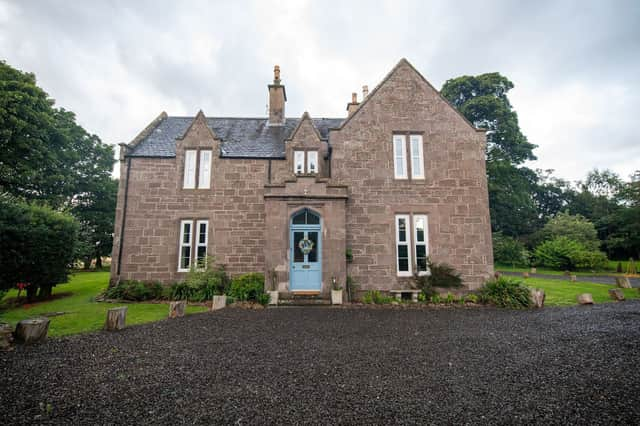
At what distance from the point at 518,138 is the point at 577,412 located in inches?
1396

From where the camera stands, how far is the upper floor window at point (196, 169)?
1433 cm

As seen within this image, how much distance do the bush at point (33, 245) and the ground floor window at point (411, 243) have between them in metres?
15.0

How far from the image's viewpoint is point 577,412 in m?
3.75

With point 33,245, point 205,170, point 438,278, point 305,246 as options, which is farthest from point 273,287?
point 33,245

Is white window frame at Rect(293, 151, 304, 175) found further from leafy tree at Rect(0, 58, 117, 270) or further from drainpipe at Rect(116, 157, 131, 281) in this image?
leafy tree at Rect(0, 58, 117, 270)

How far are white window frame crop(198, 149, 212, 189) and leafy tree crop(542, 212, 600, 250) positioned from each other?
123 ft

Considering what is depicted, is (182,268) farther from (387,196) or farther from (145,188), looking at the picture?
(387,196)

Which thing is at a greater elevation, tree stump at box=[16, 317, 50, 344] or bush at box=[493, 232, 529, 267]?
bush at box=[493, 232, 529, 267]

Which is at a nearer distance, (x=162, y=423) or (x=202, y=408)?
(x=162, y=423)

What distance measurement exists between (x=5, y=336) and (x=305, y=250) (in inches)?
343

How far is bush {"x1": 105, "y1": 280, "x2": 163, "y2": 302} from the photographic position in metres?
12.6

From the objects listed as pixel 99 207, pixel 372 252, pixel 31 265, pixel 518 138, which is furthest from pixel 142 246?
pixel 518 138

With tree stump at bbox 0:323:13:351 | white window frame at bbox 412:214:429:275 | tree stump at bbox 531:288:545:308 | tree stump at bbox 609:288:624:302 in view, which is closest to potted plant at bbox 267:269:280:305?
white window frame at bbox 412:214:429:275

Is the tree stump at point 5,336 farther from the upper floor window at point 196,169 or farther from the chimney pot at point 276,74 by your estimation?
the chimney pot at point 276,74
